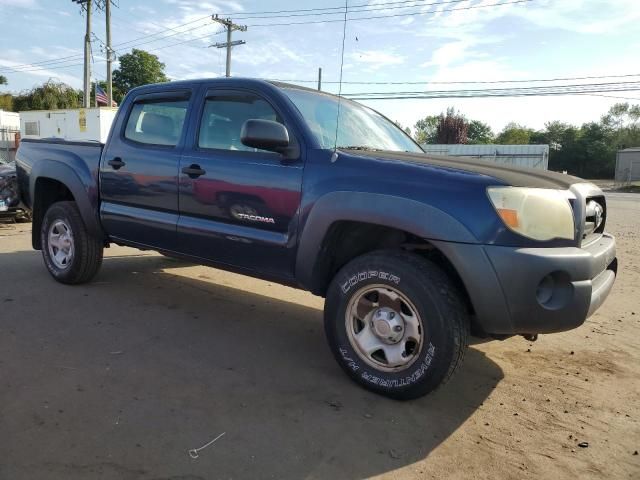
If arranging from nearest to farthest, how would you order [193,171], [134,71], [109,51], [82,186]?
[193,171] → [82,186] → [109,51] → [134,71]

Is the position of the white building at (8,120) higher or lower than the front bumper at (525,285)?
higher

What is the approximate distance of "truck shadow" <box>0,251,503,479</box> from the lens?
2.33 m

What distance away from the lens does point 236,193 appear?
3.51 meters

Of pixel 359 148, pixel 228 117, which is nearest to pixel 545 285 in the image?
pixel 359 148

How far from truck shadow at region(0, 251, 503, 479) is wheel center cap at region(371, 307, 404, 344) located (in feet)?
1.19

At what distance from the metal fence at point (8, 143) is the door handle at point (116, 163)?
2579 cm

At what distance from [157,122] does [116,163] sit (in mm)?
504

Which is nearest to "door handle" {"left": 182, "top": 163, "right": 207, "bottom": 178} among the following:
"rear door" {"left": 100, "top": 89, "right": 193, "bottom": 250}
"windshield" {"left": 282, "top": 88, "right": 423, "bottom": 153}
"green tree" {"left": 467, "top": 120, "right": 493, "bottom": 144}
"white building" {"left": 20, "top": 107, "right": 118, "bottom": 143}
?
"rear door" {"left": 100, "top": 89, "right": 193, "bottom": 250}

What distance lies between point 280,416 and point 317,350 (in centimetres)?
100

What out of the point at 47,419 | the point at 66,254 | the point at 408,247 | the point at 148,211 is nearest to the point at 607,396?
the point at 408,247

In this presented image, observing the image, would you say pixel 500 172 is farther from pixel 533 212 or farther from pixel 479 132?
pixel 479 132

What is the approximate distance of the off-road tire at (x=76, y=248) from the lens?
4836mm

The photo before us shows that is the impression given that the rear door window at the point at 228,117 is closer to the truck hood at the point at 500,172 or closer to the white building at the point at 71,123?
the truck hood at the point at 500,172

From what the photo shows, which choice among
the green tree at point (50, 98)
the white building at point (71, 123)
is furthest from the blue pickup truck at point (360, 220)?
the green tree at point (50, 98)
